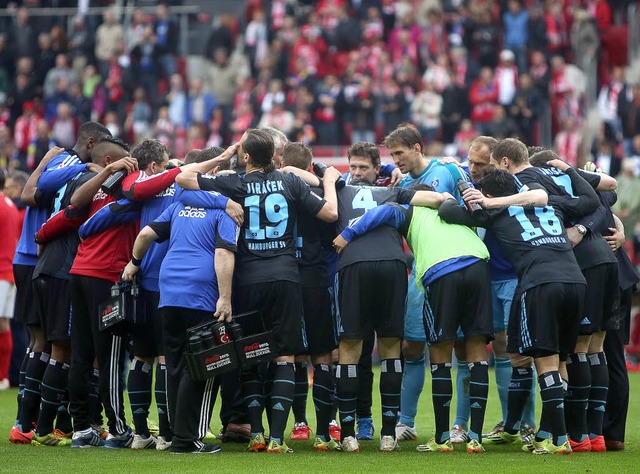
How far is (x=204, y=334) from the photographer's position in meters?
8.86

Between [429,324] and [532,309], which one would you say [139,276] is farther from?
[532,309]

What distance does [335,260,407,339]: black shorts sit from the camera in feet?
30.1

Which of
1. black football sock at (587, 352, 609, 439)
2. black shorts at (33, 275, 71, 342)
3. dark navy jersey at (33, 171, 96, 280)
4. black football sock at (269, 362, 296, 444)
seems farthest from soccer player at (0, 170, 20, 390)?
black football sock at (587, 352, 609, 439)

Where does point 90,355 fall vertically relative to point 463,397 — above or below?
above

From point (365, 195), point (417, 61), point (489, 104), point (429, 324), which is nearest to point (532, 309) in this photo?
point (429, 324)

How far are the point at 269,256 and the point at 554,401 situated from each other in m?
2.34

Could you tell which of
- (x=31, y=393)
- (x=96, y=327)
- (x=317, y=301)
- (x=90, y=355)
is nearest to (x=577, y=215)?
(x=317, y=301)

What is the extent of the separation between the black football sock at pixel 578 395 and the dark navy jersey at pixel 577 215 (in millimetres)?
749

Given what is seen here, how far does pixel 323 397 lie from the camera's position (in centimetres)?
959

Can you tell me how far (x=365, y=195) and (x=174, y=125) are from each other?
49.5 feet

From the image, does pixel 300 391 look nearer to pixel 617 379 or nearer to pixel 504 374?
pixel 504 374

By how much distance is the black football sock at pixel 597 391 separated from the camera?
948 cm

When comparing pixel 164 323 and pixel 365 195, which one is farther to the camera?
pixel 365 195

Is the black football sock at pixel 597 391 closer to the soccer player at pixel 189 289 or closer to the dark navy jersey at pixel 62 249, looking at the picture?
the soccer player at pixel 189 289
